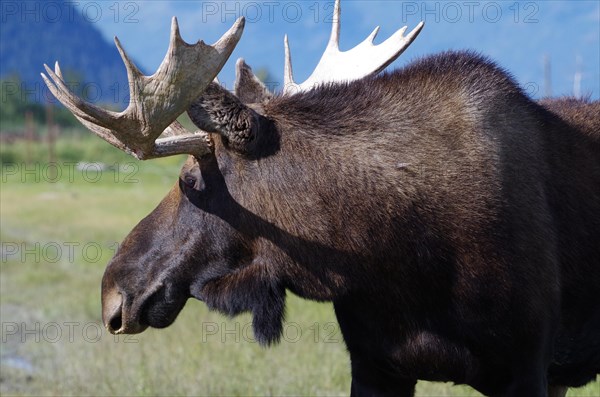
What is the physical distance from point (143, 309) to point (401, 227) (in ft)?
4.52

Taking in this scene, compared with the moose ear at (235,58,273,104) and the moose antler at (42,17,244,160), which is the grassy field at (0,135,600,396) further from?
the moose antler at (42,17,244,160)

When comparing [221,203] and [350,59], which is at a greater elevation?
[350,59]

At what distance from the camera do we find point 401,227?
4.79 meters

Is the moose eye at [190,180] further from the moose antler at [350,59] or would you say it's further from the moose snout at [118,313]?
the moose antler at [350,59]

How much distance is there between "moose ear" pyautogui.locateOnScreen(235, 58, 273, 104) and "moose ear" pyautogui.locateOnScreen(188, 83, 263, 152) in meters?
0.55

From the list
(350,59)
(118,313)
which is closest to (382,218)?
(118,313)

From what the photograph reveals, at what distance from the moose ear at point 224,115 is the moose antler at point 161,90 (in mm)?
84

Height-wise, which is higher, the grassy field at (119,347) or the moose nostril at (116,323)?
the moose nostril at (116,323)

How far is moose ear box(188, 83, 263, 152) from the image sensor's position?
4.82 m

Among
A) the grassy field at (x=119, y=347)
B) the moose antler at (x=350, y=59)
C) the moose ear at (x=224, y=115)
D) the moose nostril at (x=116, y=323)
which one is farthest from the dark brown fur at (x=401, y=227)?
the grassy field at (x=119, y=347)

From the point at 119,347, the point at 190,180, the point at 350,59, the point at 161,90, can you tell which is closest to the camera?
the point at 161,90

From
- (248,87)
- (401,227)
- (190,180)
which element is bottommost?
(401,227)

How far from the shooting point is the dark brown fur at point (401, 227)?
15.7 ft

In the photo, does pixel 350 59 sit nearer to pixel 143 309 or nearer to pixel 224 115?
pixel 224 115
